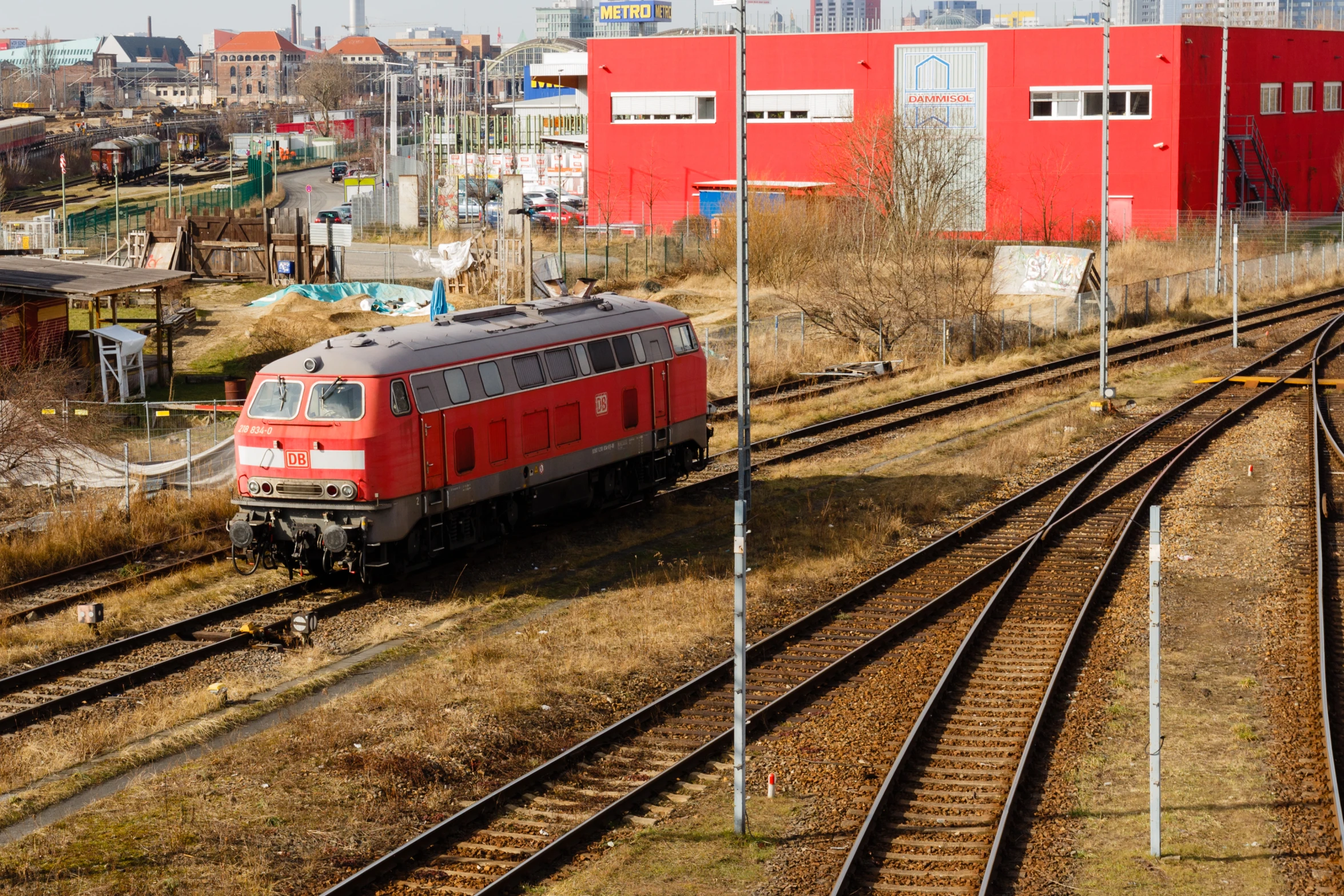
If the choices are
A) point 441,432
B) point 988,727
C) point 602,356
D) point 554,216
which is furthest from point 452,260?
point 988,727

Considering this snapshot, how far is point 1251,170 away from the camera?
67.8 metres

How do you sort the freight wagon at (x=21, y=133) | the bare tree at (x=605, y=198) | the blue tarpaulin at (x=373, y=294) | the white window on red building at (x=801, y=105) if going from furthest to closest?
the freight wagon at (x=21, y=133) → the bare tree at (x=605, y=198) → the white window on red building at (x=801, y=105) → the blue tarpaulin at (x=373, y=294)

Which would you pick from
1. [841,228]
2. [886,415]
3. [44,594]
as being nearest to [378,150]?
[841,228]

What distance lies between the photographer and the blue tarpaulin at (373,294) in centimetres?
4678

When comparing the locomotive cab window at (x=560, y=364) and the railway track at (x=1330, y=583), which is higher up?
the locomotive cab window at (x=560, y=364)

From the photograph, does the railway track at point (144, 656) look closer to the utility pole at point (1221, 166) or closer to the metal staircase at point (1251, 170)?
the utility pole at point (1221, 166)

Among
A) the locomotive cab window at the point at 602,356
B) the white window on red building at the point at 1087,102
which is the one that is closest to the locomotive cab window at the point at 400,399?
the locomotive cab window at the point at 602,356

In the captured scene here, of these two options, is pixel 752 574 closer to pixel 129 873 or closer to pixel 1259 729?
pixel 1259 729

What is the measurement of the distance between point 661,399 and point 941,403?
13009 mm

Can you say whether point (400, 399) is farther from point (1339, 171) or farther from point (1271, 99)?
point (1339, 171)

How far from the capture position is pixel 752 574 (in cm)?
1944

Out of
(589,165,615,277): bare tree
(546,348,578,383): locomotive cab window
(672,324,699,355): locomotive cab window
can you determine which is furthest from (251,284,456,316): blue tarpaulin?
(546,348,578,383): locomotive cab window

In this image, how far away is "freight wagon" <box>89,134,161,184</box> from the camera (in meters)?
96.9

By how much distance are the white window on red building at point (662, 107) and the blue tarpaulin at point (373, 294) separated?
79.9 feet
